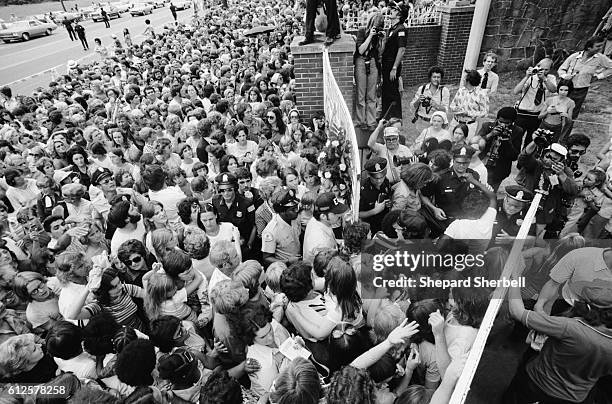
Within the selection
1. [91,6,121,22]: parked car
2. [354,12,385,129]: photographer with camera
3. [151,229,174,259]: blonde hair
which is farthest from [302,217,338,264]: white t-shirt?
[91,6,121,22]: parked car

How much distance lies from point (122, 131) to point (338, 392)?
5.41 m

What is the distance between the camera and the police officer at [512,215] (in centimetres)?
303

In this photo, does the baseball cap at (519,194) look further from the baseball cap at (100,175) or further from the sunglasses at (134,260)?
the baseball cap at (100,175)

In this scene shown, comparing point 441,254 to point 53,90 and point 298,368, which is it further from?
point 53,90

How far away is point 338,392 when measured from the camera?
1.67m

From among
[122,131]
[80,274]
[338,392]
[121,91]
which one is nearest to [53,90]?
[121,91]

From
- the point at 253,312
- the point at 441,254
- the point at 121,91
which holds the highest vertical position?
the point at 253,312

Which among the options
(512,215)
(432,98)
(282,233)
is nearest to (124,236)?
(282,233)

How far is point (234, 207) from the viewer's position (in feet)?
12.2

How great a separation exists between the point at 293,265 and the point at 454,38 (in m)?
9.56

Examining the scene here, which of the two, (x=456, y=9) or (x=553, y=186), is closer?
(x=553, y=186)

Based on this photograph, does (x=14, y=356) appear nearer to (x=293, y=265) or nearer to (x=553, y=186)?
(x=293, y=265)

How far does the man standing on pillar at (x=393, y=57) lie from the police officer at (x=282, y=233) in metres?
4.86

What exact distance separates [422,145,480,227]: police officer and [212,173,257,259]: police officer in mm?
1881
